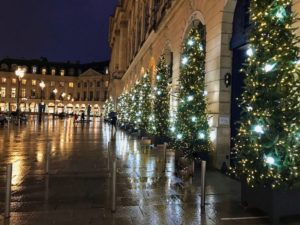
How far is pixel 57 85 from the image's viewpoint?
486 feet

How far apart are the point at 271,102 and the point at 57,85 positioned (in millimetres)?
145905

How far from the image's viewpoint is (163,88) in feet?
74.1

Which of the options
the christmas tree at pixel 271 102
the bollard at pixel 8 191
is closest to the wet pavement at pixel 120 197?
the bollard at pixel 8 191

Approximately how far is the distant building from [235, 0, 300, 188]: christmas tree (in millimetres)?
134446

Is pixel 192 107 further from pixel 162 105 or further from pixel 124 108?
pixel 124 108

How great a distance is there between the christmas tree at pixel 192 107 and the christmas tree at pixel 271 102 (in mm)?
5485

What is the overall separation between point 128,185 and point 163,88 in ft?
41.2

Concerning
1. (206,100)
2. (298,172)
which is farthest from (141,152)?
(298,172)

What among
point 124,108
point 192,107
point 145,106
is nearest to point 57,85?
point 124,108

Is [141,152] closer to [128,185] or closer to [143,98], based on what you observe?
[128,185]

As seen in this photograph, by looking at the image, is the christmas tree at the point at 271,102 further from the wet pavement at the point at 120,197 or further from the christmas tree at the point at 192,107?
the christmas tree at the point at 192,107

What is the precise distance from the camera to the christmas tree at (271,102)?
7637 millimetres

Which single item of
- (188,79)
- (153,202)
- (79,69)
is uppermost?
(79,69)

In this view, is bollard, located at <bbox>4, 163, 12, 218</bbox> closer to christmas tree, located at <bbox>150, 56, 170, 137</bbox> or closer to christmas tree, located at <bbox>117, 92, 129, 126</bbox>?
christmas tree, located at <bbox>150, 56, 170, 137</bbox>
